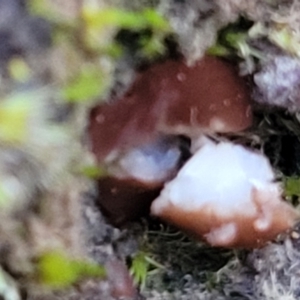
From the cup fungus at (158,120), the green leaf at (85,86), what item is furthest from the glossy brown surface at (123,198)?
the green leaf at (85,86)

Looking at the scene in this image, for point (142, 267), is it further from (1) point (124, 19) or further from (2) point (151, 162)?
(1) point (124, 19)

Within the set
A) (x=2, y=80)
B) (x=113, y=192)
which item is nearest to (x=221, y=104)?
(x=113, y=192)

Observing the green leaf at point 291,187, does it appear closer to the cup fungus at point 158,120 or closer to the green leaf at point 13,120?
the cup fungus at point 158,120

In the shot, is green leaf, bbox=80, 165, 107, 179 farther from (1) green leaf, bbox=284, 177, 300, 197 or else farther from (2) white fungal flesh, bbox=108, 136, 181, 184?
(1) green leaf, bbox=284, 177, 300, 197

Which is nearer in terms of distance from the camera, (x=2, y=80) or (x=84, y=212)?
(x=2, y=80)

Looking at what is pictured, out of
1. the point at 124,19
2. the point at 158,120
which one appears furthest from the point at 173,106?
the point at 124,19

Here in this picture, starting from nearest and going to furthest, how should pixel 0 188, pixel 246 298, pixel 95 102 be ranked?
pixel 0 188 → pixel 95 102 → pixel 246 298

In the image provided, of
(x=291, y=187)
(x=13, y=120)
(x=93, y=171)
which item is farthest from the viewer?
(x=291, y=187)

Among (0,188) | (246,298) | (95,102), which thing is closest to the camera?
(0,188)

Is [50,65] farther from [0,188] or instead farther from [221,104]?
[221,104]
